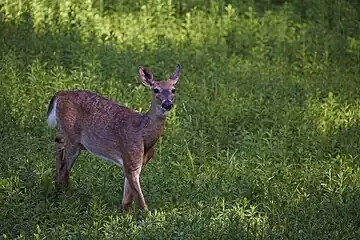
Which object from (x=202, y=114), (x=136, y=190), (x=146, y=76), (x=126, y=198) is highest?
(x=146, y=76)

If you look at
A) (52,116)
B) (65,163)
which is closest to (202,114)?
(52,116)

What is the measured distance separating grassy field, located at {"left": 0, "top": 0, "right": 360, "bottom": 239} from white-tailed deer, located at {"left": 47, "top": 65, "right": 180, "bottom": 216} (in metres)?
0.26

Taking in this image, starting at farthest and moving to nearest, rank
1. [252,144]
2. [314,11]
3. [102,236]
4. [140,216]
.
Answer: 1. [314,11]
2. [252,144]
3. [140,216]
4. [102,236]

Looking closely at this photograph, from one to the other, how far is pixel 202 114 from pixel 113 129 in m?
2.38

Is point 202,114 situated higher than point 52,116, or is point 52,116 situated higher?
point 52,116

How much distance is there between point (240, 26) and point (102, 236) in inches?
257

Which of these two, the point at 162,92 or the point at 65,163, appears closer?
the point at 162,92

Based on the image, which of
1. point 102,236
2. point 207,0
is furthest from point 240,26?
point 102,236

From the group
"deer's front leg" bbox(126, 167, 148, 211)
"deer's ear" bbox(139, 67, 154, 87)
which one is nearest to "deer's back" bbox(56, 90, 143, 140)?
"deer's ear" bbox(139, 67, 154, 87)

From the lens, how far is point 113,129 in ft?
28.4

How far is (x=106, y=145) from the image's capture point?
340 inches

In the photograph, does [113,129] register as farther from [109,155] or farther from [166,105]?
[166,105]

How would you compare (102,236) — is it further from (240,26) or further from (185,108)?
(240,26)

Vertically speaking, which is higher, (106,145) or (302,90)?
(106,145)
